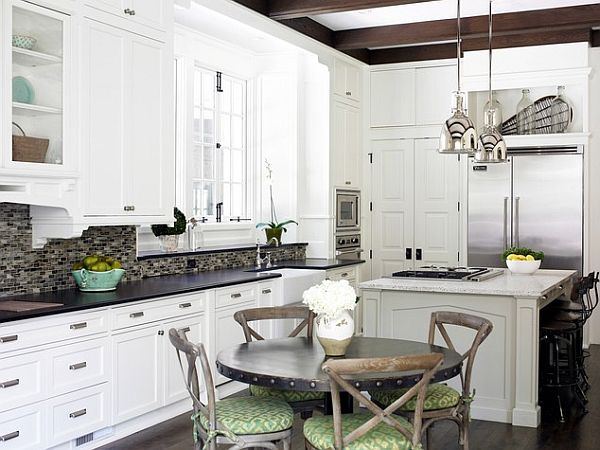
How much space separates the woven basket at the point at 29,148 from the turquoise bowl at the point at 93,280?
2.85 feet

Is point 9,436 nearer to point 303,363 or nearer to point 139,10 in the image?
point 303,363

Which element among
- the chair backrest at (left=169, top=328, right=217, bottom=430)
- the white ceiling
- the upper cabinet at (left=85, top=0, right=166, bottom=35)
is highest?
the white ceiling

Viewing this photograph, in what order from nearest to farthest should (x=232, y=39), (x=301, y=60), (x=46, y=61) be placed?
(x=46, y=61) < (x=232, y=39) < (x=301, y=60)

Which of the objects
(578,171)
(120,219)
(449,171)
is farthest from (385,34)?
(120,219)

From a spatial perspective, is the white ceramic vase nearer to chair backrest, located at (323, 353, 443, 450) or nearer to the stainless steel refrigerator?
chair backrest, located at (323, 353, 443, 450)

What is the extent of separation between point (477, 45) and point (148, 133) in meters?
4.36

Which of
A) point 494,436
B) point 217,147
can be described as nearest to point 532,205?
point 217,147

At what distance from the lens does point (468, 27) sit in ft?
24.1

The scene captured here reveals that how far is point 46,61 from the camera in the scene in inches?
165

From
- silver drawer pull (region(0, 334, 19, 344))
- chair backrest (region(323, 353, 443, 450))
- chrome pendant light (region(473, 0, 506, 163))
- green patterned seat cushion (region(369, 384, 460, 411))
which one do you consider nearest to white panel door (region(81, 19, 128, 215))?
silver drawer pull (region(0, 334, 19, 344))

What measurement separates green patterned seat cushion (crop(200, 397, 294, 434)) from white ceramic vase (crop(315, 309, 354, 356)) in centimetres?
33

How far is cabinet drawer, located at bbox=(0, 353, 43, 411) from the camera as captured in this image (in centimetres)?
367

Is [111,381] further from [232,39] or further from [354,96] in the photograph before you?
[354,96]

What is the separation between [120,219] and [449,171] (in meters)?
4.45
